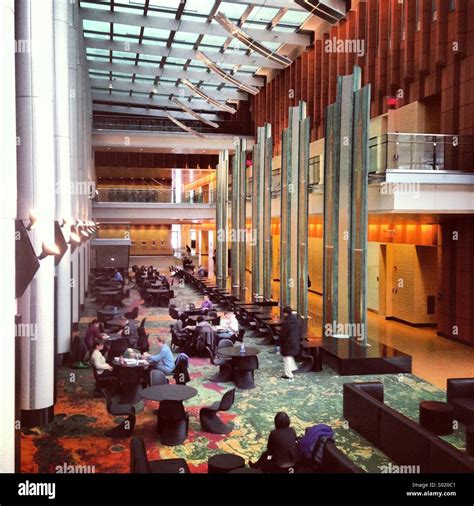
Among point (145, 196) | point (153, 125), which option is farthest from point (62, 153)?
point (153, 125)

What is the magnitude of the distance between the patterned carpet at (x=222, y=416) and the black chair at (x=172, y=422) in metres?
0.12

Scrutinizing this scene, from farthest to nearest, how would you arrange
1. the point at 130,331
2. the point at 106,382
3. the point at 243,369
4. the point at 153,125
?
the point at 153,125 < the point at 130,331 < the point at 243,369 < the point at 106,382

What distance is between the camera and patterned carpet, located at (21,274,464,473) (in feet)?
24.4

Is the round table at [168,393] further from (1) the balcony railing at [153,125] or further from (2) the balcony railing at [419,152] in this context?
(1) the balcony railing at [153,125]

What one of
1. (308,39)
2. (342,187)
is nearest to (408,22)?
(342,187)

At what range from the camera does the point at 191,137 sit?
3384 cm

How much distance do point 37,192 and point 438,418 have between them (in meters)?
6.64

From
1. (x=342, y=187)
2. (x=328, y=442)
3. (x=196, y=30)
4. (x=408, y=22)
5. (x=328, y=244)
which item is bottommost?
(x=328, y=442)

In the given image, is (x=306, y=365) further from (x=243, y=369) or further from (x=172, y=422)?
(x=172, y=422)

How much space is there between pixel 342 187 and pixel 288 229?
156 inches

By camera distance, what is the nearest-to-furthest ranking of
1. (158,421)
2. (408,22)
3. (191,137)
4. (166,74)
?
(158,421), (408,22), (166,74), (191,137)

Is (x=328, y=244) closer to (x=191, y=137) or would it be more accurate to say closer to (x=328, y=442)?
(x=328, y=442)

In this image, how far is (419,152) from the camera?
41.8ft

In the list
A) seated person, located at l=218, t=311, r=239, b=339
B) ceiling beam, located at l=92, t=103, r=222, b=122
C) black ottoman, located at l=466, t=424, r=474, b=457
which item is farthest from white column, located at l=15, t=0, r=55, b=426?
ceiling beam, located at l=92, t=103, r=222, b=122
